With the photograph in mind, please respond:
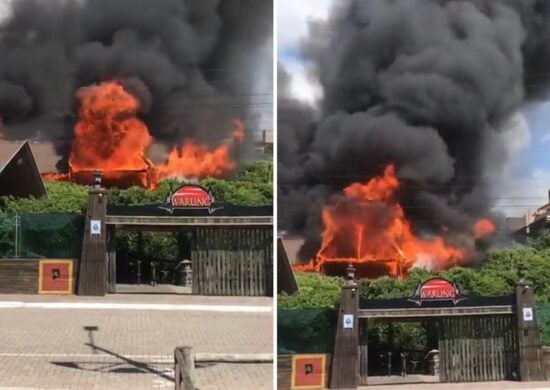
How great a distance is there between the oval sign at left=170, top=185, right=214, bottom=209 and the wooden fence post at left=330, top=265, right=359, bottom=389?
5.10 ft

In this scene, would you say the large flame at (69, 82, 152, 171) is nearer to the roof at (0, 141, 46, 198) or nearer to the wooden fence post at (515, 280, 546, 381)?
the roof at (0, 141, 46, 198)

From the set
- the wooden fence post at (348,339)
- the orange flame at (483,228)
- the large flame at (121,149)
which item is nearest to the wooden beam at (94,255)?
the large flame at (121,149)

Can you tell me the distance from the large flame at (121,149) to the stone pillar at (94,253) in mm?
327

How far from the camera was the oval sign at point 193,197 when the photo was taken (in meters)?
8.77

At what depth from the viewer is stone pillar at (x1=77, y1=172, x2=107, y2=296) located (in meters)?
8.85

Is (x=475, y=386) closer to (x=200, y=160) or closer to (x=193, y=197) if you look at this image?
(x=193, y=197)

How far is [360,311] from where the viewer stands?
8.38 meters

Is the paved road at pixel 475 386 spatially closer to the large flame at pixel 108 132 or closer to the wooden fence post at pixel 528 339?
the wooden fence post at pixel 528 339

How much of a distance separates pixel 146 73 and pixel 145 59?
0.44 feet

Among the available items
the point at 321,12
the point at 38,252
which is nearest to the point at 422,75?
the point at 321,12

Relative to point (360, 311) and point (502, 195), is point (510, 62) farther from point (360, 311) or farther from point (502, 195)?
point (360, 311)

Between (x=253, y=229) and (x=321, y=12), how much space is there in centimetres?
217

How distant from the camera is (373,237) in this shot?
27.7 ft

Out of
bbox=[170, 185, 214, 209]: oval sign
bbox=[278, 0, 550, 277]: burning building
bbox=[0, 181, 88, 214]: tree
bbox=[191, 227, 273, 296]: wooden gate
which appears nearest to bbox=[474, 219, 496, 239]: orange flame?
bbox=[278, 0, 550, 277]: burning building
